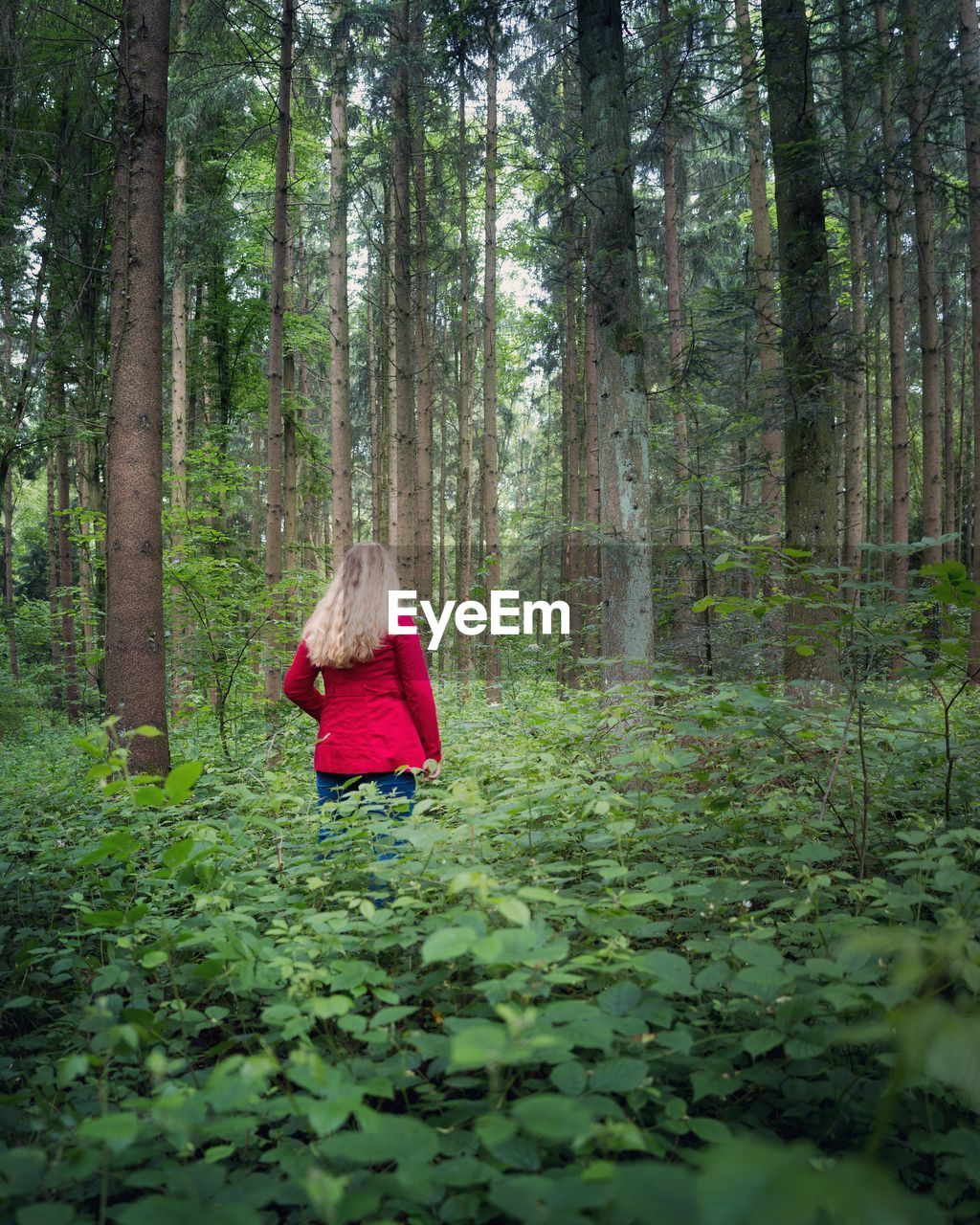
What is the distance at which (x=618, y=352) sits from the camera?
6336 mm

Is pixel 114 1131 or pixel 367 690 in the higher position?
pixel 367 690

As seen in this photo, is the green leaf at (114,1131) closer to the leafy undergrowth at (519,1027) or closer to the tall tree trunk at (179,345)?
the leafy undergrowth at (519,1027)

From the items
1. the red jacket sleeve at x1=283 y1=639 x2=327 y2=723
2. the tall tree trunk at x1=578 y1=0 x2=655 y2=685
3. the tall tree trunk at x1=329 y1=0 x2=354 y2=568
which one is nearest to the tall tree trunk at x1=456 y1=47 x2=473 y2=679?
the tall tree trunk at x1=329 y1=0 x2=354 y2=568

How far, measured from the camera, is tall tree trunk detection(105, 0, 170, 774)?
5402 millimetres

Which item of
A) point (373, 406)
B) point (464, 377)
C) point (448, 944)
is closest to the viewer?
point (448, 944)

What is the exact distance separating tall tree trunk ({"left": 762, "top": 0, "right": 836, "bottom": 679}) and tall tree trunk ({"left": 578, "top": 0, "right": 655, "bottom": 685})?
141 cm

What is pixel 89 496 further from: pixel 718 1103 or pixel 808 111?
pixel 718 1103

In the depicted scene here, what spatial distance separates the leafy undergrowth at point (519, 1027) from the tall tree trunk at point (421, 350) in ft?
27.5

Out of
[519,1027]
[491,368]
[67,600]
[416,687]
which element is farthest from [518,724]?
[67,600]

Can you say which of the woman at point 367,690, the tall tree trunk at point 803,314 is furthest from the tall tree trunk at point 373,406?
the woman at point 367,690

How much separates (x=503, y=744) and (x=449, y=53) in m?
7.14

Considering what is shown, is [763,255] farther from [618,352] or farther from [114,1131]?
[114,1131]

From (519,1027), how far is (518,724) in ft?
18.9

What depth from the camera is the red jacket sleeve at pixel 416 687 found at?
166 inches
